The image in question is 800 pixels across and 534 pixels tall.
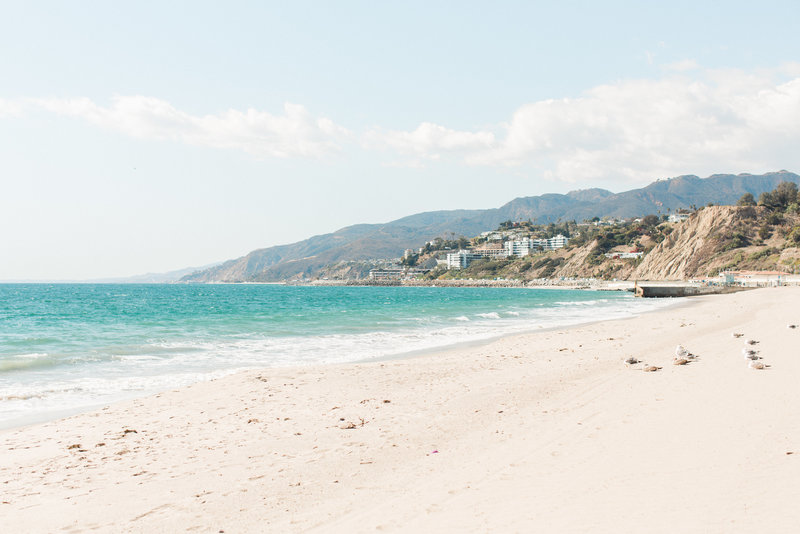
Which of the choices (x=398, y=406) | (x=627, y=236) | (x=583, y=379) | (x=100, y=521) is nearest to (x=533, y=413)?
(x=398, y=406)

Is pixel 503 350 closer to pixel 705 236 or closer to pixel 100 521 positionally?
pixel 100 521

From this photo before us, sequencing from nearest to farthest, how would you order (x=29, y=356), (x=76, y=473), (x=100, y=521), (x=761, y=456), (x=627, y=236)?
(x=100, y=521) → (x=761, y=456) → (x=76, y=473) → (x=29, y=356) → (x=627, y=236)

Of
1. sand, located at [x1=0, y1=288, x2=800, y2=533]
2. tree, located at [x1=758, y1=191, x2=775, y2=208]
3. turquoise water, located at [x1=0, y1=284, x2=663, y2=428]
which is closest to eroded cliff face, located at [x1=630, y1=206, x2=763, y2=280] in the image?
tree, located at [x1=758, y1=191, x2=775, y2=208]

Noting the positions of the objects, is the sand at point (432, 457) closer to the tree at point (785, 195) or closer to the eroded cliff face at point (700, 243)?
the eroded cliff face at point (700, 243)

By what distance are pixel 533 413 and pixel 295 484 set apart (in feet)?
16.1

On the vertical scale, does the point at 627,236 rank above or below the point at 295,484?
above

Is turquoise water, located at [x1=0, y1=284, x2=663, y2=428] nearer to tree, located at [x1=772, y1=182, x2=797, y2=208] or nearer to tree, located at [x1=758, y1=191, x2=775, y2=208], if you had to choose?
tree, located at [x1=758, y1=191, x2=775, y2=208]

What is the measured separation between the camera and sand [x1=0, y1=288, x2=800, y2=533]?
5.29 metres

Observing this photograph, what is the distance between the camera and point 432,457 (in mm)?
7363

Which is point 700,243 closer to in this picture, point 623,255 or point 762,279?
point 762,279

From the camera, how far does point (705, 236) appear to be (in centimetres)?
11438

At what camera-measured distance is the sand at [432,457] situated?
5289 millimetres

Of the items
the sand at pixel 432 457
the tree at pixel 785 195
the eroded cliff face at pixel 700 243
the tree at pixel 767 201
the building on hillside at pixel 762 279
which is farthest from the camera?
the tree at pixel 767 201

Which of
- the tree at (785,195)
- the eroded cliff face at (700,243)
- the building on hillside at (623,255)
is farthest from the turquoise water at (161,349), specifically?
the building on hillside at (623,255)
